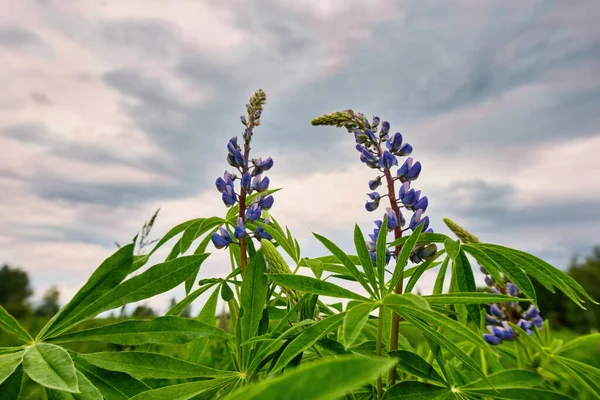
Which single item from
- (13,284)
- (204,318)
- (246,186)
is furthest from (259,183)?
(13,284)

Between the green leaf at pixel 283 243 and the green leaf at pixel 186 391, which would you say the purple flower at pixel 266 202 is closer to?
the green leaf at pixel 283 243

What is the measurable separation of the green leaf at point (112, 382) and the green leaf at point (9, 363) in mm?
157

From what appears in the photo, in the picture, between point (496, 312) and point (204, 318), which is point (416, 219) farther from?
point (496, 312)

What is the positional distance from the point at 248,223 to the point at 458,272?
71 centimetres

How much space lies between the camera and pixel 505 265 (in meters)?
1.38

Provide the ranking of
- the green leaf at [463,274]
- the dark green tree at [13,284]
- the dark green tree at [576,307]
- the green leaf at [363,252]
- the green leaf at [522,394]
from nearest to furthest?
1. the green leaf at [363,252]
2. the green leaf at [522,394]
3. the green leaf at [463,274]
4. the dark green tree at [576,307]
5. the dark green tree at [13,284]

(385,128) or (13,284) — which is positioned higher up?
(13,284)

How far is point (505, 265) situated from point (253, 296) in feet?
2.41

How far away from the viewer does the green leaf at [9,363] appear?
979 mm

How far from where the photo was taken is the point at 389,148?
166cm

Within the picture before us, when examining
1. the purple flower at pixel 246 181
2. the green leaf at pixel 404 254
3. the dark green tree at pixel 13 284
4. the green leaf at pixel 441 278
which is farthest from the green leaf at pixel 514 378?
the dark green tree at pixel 13 284

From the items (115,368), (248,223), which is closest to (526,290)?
(248,223)

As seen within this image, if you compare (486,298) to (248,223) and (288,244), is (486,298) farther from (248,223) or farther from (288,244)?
(248,223)

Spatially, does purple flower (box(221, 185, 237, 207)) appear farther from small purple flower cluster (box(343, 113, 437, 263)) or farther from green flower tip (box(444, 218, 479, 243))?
green flower tip (box(444, 218, 479, 243))
